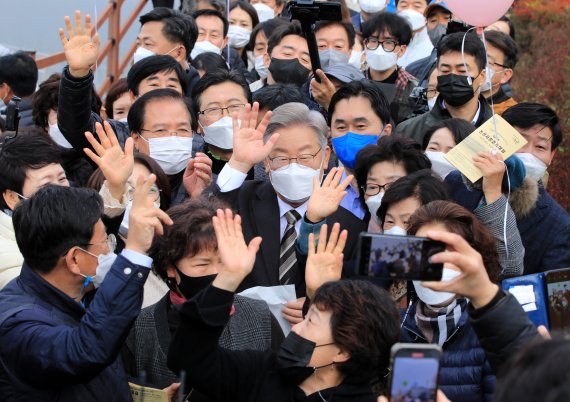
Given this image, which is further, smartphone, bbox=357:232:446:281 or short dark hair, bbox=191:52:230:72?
short dark hair, bbox=191:52:230:72

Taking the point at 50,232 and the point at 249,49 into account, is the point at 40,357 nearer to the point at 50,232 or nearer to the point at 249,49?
the point at 50,232

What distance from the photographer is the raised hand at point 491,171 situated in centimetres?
391

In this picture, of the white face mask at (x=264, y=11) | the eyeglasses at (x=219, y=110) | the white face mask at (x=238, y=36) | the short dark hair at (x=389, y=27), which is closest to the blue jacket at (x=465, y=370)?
the eyeglasses at (x=219, y=110)

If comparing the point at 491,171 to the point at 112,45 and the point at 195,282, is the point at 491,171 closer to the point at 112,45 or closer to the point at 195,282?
the point at 195,282

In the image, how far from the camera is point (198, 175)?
459 cm

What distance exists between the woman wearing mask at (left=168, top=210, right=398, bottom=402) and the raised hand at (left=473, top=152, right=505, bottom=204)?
1.15 metres

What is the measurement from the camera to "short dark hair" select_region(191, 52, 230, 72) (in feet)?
23.2

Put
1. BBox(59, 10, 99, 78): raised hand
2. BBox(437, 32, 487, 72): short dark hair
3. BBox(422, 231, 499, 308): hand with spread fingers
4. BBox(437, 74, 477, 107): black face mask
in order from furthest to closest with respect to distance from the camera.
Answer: BBox(437, 32, 487, 72): short dark hair → BBox(437, 74, 477, 107): black face mask → BBox(59, 10, 99, 78): raised hand → BBox(422, 231, 499, 308): hand with spread fingers

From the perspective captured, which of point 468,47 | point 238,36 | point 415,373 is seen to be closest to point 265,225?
point 415,373

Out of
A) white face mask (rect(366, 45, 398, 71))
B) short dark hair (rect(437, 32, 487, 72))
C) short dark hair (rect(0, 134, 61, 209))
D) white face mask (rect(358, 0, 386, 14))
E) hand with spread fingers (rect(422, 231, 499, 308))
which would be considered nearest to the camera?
hand with spread fingers (rect(422, 231, 499, 308))

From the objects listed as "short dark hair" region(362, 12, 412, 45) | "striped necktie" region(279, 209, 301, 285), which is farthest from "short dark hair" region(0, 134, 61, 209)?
"short dark hair" region(362, 12, 412, 45)

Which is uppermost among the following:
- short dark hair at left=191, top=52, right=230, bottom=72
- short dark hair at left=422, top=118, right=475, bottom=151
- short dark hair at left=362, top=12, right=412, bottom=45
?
short dark hair at left=422, top=118, right=475, bottom=151

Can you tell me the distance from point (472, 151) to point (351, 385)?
1.44 metres

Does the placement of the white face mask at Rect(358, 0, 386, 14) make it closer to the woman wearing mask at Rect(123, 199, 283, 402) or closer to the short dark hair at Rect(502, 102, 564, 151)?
the short dark hair at Rect(502, 102, 564, 151)
